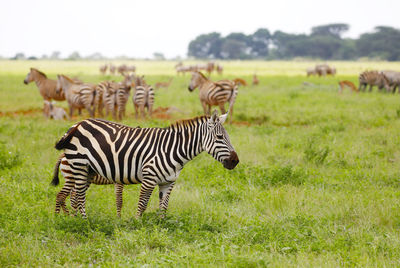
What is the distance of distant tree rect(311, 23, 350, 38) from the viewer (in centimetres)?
11450

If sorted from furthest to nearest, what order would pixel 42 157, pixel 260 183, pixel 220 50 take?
1. pixel 220 50
2. pixel 42 157
3. pixel 260 183

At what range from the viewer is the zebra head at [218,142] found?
624 cm

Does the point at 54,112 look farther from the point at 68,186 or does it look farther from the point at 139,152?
the point at 139,152

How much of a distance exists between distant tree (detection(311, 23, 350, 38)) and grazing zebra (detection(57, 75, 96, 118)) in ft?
350

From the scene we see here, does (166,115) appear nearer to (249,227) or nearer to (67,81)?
(67,81)

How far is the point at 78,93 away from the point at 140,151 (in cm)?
1138

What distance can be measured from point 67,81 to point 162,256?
45.2ft

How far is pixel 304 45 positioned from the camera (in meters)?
101

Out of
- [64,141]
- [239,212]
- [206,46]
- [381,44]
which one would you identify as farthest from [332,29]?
[64,141]

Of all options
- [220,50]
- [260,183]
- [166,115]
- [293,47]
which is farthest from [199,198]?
[220,50]

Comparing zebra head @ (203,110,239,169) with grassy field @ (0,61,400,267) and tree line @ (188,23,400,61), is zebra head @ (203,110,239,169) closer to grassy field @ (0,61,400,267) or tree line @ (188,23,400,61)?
grassy field @ (0,61,400,267)

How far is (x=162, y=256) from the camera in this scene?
16.7ft

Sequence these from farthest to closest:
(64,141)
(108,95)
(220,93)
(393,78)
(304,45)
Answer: (304,45) < (393,78) < (108,95) < (220,93) < (64,141)

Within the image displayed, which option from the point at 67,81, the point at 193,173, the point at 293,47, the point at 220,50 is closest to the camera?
the point at 193,173
